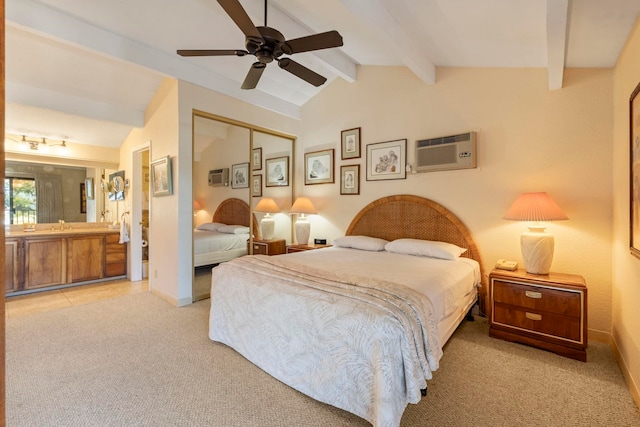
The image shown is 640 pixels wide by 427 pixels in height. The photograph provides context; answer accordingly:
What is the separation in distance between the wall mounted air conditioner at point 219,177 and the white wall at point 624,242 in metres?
4.03

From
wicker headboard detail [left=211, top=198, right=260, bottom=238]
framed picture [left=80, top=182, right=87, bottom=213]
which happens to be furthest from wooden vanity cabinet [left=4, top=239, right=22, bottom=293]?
wicker headboard detail [left=211, top=198, right=260, bottom=238]

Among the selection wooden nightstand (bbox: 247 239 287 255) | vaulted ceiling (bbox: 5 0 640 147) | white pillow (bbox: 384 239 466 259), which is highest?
vaulted ceiling (bbox: 5 0 640 147)

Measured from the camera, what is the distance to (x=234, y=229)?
4.18m

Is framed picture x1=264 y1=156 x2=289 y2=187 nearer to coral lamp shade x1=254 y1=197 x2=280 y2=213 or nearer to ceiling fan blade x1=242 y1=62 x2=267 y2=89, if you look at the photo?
coral lamp shade x1=254 y1=197 x2=280 y2=213

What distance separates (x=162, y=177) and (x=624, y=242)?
15.3 ft

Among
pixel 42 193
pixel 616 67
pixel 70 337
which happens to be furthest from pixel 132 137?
pixel 616 67

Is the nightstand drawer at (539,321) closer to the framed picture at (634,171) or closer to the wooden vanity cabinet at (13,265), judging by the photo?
the framed picture at (634,171)

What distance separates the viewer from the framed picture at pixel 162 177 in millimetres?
3576

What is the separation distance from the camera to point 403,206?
12.1 feet

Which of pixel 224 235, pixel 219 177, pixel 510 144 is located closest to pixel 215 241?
pixel 224 235

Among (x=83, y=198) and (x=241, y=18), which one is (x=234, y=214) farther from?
(x=83, y=198)

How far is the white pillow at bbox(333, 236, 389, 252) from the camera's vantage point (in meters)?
3.52

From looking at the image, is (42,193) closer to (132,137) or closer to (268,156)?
(132,137)

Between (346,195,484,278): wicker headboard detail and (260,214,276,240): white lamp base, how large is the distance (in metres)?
1.19
